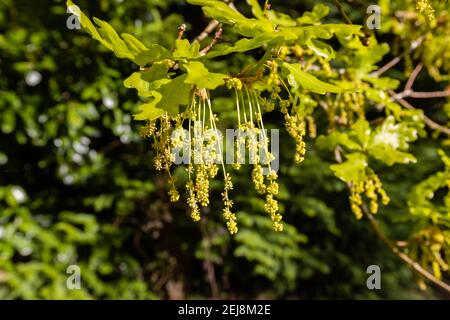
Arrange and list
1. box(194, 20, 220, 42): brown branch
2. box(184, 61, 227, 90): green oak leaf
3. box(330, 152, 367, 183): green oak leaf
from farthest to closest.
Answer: box(330, 152, 367, 183): green oak leaf < box(194, 20, 220, 42): brown branch < box(184, 61, 227, 90): green oak leaf

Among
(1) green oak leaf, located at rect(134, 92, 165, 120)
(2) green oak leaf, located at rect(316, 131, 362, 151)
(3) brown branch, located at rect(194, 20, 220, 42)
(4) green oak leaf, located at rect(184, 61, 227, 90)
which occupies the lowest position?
(1) green oak leaf, located at rect(134, 92, 165, 120)

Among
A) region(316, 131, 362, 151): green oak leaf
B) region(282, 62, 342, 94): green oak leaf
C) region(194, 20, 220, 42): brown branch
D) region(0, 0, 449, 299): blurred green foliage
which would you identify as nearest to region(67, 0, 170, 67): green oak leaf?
region(282, 62, 342, 94): green oak leaf

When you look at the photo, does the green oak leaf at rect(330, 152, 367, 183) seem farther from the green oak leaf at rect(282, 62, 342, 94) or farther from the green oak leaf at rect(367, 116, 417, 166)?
the green oak leaf at rect(282, 62, 342, 94)

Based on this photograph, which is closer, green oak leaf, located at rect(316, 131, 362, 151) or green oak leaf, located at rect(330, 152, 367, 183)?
green oak leaf, located at rect(330, 152, 367, 183)

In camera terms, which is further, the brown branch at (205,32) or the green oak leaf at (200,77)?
the brown branch at (205,32)

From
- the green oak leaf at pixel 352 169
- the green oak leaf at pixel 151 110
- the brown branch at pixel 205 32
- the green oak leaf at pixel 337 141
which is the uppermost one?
the brown branch at pixel 205 32

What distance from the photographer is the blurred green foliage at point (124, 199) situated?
2.84 m

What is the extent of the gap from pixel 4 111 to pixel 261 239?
6.29 ft

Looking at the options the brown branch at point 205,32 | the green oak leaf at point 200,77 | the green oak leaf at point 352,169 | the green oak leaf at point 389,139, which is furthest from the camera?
the green oak leaf at point 389,139

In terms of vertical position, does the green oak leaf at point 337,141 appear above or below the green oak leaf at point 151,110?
above

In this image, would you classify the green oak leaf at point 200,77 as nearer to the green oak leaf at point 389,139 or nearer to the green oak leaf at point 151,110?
the green oak leaf at point 151,110

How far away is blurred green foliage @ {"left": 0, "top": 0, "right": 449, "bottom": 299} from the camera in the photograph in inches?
112

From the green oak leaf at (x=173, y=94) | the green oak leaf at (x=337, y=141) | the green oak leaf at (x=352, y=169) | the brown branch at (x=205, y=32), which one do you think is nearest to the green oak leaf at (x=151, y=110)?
the green oak leaf at (x=173, y=94)
